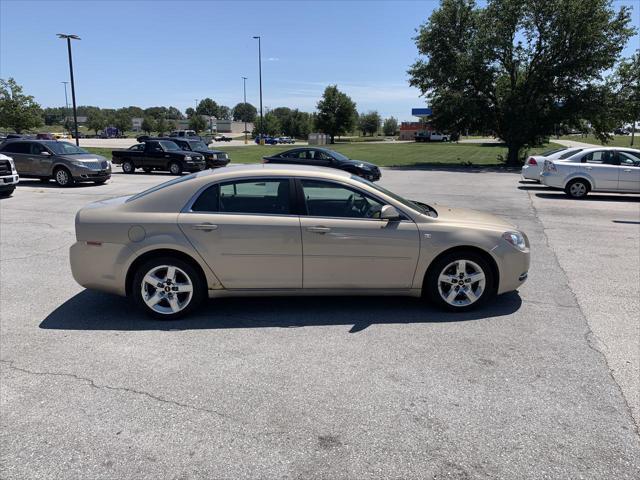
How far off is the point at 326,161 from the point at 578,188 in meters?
9.86

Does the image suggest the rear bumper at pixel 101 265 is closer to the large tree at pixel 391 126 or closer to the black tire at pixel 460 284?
the black tire at pixel 460 284

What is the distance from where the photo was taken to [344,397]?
3480mm

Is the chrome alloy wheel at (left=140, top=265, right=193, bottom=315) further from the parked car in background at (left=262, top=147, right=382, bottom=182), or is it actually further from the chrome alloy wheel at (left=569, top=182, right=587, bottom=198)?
the parked car in background at (left=262, top=147, right=382, bottom=182)

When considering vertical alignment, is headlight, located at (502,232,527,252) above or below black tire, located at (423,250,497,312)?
above

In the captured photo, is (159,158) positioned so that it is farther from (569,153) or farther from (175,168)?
(569,153)

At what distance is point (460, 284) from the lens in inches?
198

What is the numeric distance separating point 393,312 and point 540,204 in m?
10.9

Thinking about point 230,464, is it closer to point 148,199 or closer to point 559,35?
point 148,199

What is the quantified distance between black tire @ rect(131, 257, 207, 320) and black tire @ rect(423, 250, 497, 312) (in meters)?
2.29

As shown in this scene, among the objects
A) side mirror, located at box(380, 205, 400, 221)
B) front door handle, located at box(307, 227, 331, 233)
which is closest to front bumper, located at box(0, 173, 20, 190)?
front door handle, located at box(307, 227, 331, 233)

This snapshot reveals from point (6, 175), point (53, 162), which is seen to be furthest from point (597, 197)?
point (53, 162)

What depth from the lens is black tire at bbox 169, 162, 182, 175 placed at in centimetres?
2369

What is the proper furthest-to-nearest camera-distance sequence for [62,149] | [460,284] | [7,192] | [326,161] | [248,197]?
[326,161] < [62,149] < [7,192] < [460,284] < [248,197]

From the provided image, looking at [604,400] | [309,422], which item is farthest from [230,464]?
[604,400]
